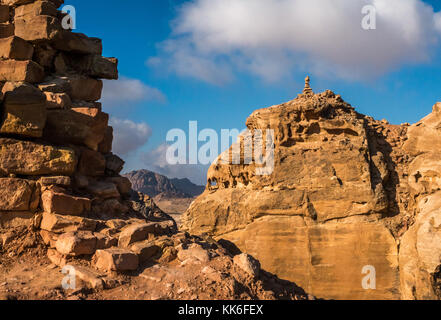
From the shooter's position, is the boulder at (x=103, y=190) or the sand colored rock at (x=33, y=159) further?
the boulder at (x=103, y=190)

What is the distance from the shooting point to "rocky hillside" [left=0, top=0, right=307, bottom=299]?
3.75m

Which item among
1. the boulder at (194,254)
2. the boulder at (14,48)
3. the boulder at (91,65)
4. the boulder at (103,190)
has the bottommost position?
the boulder at (194,254)

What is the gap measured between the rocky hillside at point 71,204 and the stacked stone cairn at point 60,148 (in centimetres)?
2

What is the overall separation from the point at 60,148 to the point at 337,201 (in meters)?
6.66

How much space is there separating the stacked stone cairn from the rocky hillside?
0.02 meters

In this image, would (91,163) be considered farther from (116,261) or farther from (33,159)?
(116,261)

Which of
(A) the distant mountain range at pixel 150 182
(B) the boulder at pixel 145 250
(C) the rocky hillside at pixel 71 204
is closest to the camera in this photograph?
(C) the rocky hillside at pixel 71 204

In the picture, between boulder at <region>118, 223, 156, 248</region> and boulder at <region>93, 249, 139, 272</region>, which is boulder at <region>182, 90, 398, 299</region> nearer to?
boulder at <region>118, 223, 156, 248</region>

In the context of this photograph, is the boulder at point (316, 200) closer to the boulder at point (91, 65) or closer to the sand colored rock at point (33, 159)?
the boulder at point (91, 65)

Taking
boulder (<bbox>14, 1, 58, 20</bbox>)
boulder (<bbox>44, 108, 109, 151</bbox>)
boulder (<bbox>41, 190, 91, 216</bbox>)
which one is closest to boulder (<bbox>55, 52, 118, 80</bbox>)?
boulder (<bbox>14, 1, 58, 20</bbox>)

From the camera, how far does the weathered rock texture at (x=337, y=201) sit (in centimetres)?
835

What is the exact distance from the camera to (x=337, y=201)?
884cm

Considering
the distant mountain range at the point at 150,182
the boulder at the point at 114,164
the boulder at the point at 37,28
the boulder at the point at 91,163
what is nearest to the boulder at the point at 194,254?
the boulder at the point at 91,163
